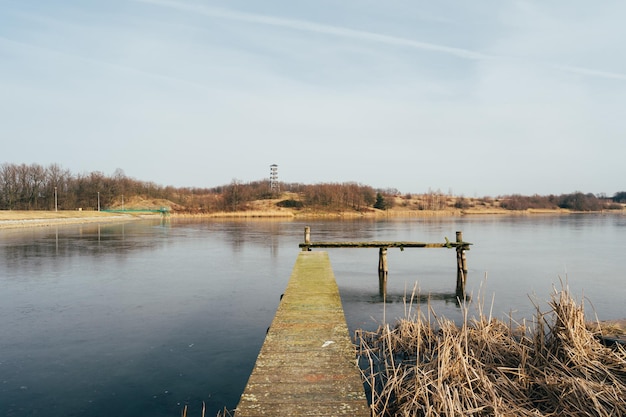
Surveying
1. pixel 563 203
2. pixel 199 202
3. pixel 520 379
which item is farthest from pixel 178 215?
pixel 563 203

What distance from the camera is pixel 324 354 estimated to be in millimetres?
6211

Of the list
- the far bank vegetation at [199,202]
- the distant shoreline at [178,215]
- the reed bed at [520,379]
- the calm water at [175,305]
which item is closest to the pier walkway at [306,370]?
the reed bed at [520,379]

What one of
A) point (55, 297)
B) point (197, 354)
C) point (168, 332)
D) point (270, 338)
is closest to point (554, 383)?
point (270, 338)

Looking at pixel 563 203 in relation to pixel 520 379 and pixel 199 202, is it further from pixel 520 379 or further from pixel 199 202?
pixel 520 379

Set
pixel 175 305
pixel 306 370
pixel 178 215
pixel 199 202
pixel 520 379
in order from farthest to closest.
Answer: pixel 199 202, pixel 178 215, pixel 175 305, pixel 520 379, pixel 306 370

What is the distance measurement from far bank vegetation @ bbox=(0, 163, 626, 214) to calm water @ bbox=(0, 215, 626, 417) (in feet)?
257

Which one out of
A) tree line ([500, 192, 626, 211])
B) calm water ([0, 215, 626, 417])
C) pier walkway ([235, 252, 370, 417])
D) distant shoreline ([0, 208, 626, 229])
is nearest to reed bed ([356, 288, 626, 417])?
pier walkway ([235, 252, 370, 417])

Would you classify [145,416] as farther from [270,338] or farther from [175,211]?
[175,211]

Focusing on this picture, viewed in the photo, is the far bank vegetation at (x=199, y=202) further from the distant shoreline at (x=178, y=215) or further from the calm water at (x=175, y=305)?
the calm water at (x=175, y=305)

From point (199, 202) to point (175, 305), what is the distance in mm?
110982

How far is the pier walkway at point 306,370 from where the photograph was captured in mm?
4668

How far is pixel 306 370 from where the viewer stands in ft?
18.5

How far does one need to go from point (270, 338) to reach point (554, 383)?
14.2 ft

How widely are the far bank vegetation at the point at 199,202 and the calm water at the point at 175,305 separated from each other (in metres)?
78.4
